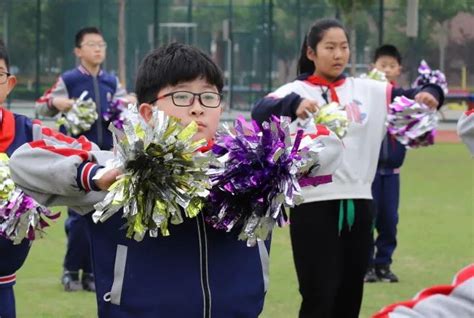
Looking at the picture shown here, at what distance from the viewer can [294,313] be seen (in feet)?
28.4

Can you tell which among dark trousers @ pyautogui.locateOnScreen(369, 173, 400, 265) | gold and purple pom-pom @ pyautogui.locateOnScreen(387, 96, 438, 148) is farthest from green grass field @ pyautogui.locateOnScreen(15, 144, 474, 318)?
gold and purple pom-pom @ pyautogui.locateOnScreen(387, 96, 438, 148)

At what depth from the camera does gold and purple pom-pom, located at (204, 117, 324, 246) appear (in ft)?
12.7

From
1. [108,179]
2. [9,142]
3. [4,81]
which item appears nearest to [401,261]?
[9,142]

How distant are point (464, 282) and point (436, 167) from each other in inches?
745

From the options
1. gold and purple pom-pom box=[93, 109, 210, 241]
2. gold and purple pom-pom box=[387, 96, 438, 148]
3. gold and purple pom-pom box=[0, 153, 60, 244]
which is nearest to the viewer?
gold and purple pom-pom box=[93, 109, 210, 241]

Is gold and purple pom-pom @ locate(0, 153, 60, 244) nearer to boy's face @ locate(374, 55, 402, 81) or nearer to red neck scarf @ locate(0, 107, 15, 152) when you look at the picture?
red neck scarf @ locate(0, 107, 15, 152)

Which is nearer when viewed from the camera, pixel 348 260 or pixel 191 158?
pixel 191 158

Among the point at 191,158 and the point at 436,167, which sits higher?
the point at 191,158

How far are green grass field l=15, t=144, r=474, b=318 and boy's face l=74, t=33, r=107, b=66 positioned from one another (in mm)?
1756

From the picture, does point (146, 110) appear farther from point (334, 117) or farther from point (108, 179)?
point (334, 117)

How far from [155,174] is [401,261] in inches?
309

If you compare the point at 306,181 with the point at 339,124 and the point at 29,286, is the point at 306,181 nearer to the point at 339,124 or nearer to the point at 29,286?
the point at 339,124

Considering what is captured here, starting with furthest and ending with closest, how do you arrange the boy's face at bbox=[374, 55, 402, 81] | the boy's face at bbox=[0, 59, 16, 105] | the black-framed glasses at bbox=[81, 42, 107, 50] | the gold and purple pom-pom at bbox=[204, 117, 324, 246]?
the boy's face at bbox=[374, 55, 402, 81], the black-framed glasses at bbox=[81, 42, 107, 50], the boy's face at bbox=[0, 59, 16, 105], the gold and purple pom-pom at bbox=[204, 117, 324, 246]

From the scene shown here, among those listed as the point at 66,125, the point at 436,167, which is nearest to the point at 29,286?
the point at 66,125
